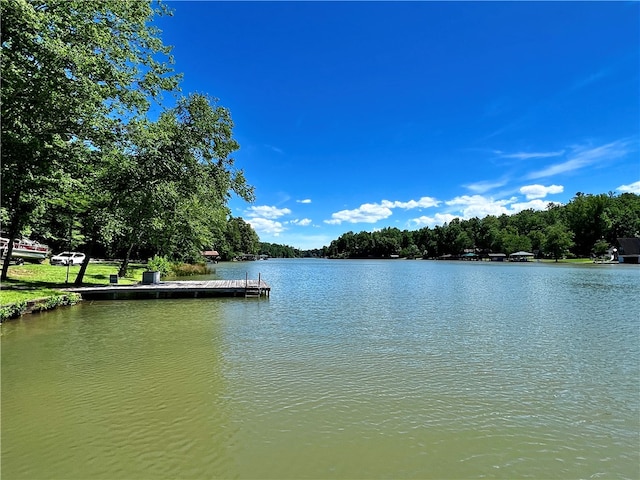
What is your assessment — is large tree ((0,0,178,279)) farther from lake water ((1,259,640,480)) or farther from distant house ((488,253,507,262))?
distant house ((488,253,507,262))

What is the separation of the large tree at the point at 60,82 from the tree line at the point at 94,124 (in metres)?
0.03

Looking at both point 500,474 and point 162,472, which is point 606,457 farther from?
point 162,472

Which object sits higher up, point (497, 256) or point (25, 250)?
point (497, 256)

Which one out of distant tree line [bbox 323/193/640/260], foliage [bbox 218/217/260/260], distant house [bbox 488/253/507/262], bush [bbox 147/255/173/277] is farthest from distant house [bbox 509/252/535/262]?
bush [bbox 147/255/173/277]

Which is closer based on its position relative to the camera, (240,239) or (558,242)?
(558,242)

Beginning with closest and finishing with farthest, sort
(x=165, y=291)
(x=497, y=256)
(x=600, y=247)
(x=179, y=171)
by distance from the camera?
1. (x=179, y=171)
2. (x=165, y=291)
3. (x=600, y=247)
4. (x=497, y=256)

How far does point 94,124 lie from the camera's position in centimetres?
1181

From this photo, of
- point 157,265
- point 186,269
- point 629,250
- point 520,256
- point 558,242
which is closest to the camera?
point 157,265

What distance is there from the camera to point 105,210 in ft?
67.1

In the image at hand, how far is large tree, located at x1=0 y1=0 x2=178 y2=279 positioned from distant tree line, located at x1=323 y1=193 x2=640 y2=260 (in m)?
96.2

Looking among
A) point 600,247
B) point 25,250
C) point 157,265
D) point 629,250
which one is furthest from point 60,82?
point 600,247

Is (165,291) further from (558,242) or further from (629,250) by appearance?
(558,242)

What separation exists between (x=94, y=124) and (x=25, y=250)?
38075mm

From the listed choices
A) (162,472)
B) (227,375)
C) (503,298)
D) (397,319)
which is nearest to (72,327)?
(227,375)
